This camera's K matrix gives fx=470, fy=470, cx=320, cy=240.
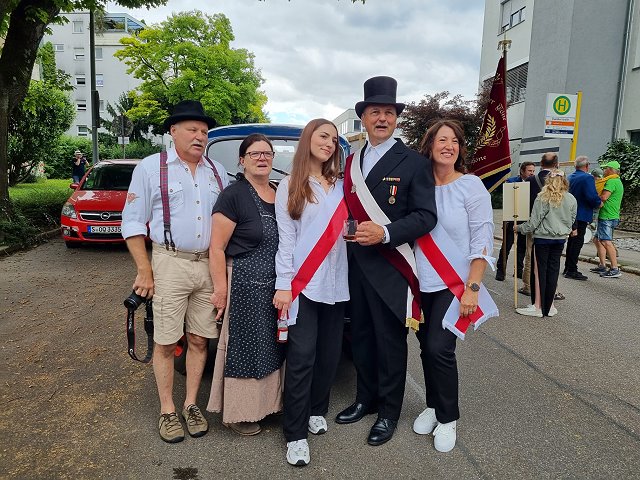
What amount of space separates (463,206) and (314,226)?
0.91m

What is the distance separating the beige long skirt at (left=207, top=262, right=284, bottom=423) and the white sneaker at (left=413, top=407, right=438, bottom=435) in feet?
3.23

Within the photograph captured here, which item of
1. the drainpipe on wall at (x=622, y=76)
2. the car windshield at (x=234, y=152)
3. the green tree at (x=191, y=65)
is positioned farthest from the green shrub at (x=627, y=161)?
the green tree at (x=191, y=65)

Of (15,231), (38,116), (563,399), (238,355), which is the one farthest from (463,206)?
(38,116)

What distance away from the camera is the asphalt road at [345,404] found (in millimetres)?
2738

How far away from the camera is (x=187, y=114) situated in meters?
2.87

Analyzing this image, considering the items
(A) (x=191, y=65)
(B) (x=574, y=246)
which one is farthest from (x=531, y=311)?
(A) (x=191, y=65)

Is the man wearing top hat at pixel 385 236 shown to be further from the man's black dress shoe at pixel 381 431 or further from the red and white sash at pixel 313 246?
the red and white sash at pixel 313 246

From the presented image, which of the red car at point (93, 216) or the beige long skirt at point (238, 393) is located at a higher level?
the red car at point (93, 216)

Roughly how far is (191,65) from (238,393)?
31.1m

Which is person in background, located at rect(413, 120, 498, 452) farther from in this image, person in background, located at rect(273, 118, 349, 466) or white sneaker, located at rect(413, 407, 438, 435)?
person in background, located at rect(273, 118, 349, 466)

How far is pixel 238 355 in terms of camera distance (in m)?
2.89

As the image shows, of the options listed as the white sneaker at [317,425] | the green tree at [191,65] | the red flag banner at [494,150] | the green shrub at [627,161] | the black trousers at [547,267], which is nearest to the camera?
the white sneaker at [317,425]

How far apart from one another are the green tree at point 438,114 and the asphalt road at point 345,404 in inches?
742

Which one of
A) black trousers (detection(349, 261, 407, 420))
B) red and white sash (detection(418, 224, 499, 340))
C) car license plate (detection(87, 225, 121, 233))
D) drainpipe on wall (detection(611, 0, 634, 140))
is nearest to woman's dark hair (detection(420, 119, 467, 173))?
red and white sash (detection(418, 224, 499, 340))
